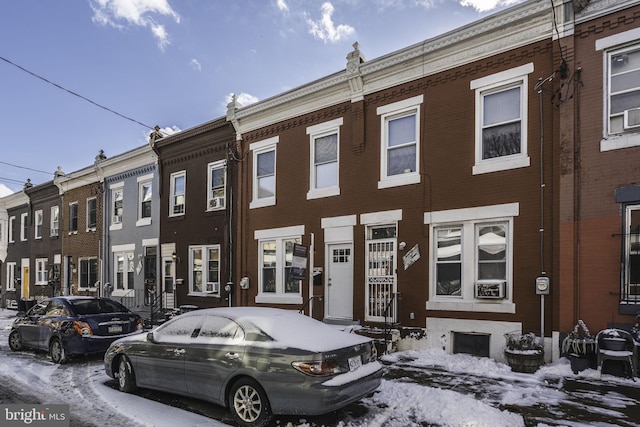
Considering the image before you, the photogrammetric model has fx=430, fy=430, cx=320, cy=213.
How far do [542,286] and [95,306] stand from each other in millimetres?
10000

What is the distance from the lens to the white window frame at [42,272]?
80.1 ft

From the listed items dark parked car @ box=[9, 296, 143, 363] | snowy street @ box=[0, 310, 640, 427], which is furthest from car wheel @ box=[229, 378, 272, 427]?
dark parked car @ box=[9, 296, 143, 363]

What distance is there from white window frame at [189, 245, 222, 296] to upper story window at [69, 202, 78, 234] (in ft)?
33.5

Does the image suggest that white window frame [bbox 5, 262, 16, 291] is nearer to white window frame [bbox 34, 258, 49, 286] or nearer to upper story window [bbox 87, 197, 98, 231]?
white window frame [bbox 34, 258, 49, 286]

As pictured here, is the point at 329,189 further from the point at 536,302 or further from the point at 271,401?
the point at 271,401

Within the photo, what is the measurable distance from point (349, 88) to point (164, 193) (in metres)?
9.40

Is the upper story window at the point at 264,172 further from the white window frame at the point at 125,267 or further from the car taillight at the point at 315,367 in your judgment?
the car taillight at the point at 315,367

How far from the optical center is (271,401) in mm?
5305

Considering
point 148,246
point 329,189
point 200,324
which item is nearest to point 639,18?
point 329,189

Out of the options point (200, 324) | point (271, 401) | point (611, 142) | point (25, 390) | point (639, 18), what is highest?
point (639, 18)

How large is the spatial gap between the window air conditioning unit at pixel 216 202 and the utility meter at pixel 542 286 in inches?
416

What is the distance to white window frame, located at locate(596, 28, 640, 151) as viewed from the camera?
7.97 metres

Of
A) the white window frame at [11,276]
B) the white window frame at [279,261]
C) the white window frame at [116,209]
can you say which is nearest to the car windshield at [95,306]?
the white window frame at [279,261]

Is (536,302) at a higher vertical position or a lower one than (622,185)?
lower
